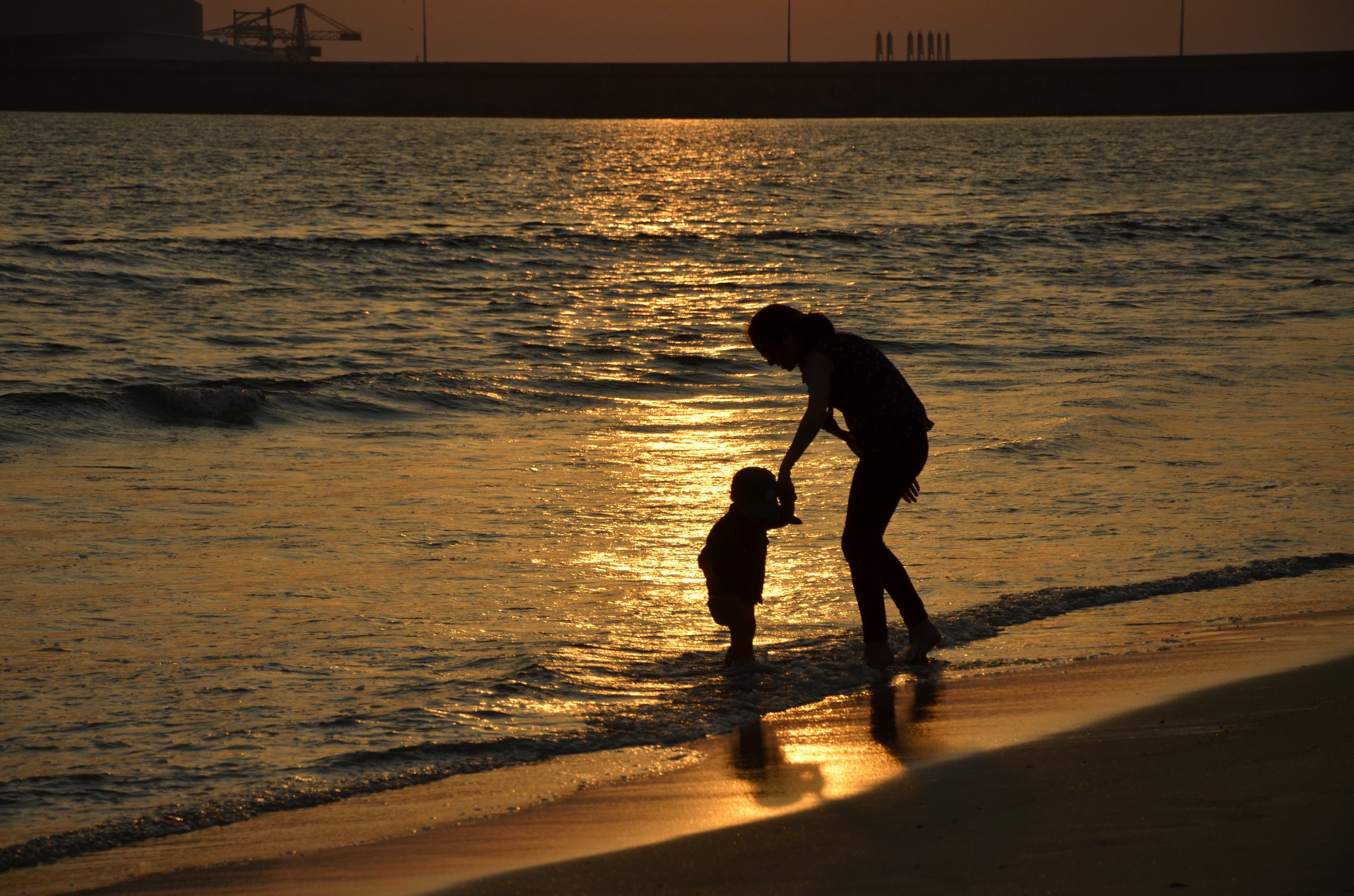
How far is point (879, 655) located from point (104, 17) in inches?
6780

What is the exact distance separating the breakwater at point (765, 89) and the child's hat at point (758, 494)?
376ft

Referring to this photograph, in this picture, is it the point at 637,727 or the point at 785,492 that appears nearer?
the point at 637,727

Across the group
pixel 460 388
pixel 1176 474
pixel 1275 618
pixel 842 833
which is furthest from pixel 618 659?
pixel 460 388

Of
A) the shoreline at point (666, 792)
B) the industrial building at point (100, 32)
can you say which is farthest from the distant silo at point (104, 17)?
the shoreline at point (666, 792)

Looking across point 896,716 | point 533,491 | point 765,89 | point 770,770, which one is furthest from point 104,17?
point 770,770

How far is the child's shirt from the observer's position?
15.2 feet

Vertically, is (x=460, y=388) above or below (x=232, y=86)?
below

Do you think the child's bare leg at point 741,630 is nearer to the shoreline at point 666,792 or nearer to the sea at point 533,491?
the sea at point 533,491

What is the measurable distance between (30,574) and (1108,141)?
83521 mm

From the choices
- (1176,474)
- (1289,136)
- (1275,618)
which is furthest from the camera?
(1289,136)

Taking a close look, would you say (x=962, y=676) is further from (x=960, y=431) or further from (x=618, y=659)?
(x=960, y=431)

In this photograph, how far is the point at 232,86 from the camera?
115 meters

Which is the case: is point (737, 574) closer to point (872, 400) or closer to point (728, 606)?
point (728, 606)

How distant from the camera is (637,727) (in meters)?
4.23
